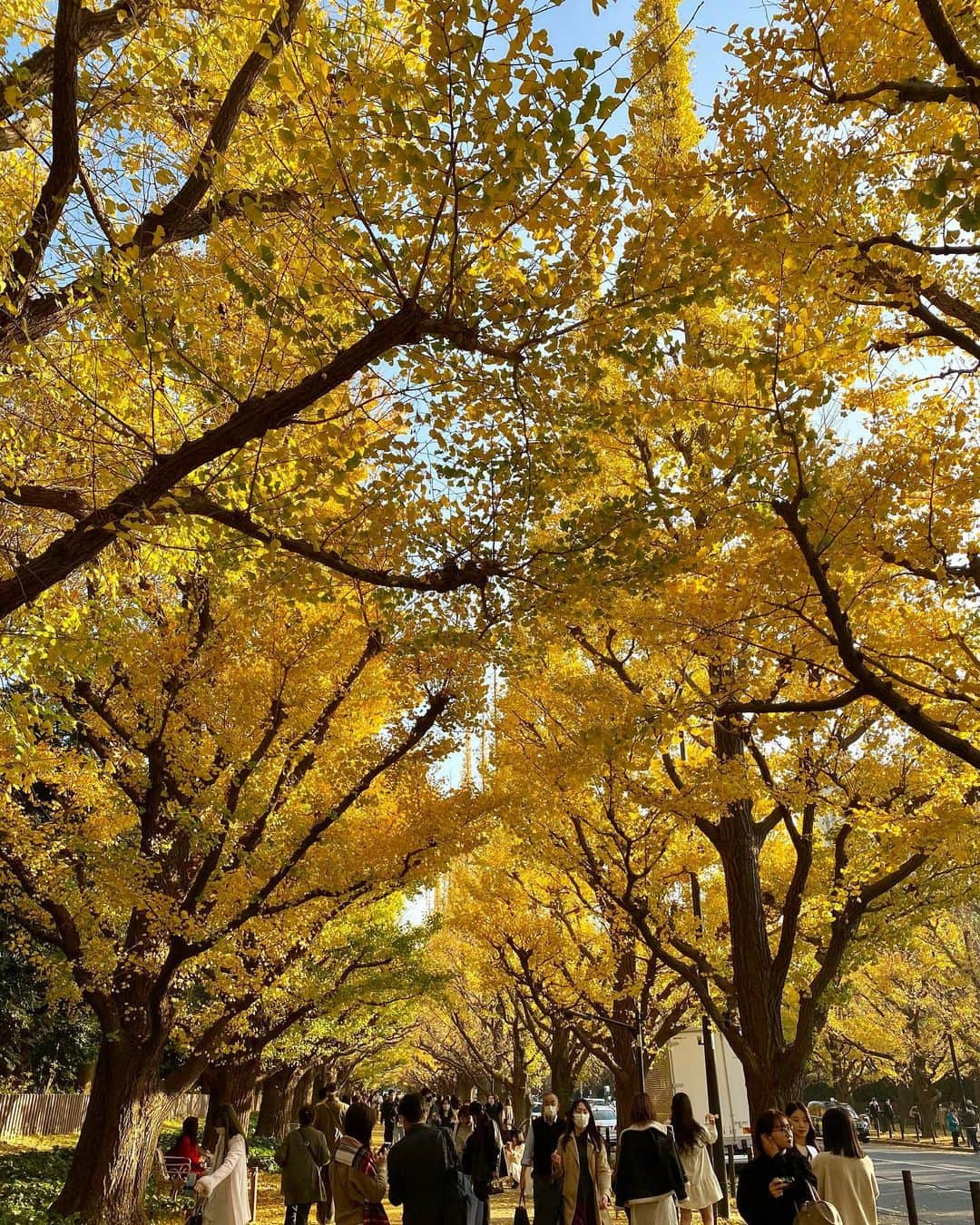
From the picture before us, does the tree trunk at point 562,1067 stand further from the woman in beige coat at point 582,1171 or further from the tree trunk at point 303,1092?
the woman in beige coat at point 582,1171

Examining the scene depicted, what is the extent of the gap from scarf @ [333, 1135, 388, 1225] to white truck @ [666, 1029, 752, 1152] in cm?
1391

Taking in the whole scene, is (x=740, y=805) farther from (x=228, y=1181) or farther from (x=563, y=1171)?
(x=228, y=1181)

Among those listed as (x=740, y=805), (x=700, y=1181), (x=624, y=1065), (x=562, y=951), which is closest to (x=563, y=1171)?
(x=700, y=1181)

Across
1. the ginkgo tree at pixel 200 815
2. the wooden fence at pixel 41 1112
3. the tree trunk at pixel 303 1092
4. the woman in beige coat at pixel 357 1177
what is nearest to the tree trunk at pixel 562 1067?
the wooden fence at pixel 41 1112

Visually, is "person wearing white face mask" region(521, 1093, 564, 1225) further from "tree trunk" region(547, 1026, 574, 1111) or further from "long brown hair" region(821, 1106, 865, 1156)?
"tree trunk" region(547, 1026, 574, 1111)

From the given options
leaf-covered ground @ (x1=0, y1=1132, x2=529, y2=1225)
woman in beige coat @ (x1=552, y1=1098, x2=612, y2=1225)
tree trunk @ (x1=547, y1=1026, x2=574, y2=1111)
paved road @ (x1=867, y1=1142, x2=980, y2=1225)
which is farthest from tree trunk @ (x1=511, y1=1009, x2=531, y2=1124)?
woman in beige coat @ (x1=552, y1=1098, x2=612, y2=1225)

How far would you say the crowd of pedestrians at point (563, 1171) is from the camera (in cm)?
462

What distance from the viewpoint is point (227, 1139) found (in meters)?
6.43

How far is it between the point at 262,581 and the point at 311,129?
2.91 metres

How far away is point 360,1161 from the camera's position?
199 inches

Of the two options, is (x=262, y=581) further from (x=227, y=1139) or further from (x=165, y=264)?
(x=227, y=1139)

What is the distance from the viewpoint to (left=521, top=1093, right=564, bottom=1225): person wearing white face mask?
6950mm

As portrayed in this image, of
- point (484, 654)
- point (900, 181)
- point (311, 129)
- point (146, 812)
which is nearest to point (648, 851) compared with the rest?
point (146, 812)

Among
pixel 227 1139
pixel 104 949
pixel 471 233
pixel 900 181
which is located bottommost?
pixel 227 1139
